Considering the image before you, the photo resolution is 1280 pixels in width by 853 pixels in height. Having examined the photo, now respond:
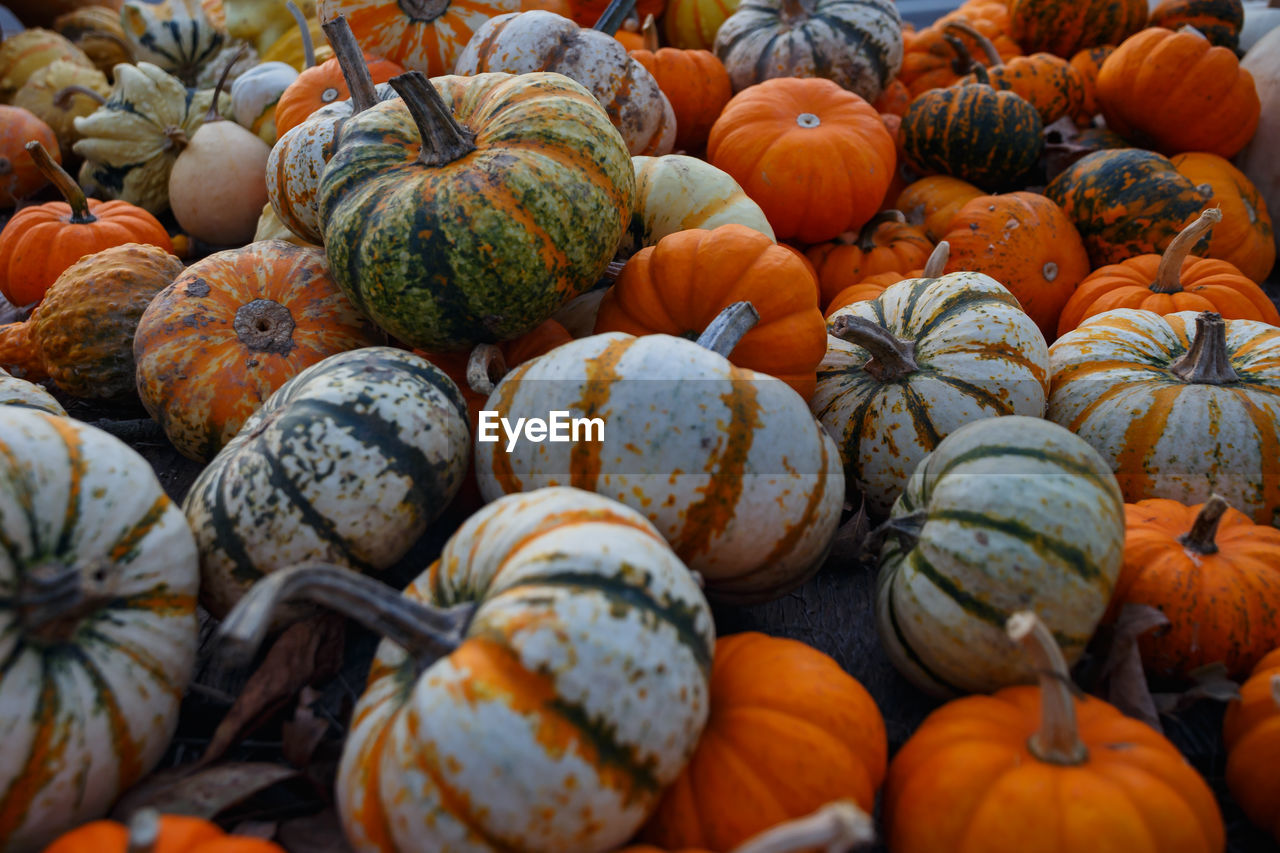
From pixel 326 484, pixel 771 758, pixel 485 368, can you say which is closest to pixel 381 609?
pixel 326 484

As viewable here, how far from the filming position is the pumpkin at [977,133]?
3.44m

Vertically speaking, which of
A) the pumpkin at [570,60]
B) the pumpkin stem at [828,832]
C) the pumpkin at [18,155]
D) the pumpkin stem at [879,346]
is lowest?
the pumpkin stem at [879,346]

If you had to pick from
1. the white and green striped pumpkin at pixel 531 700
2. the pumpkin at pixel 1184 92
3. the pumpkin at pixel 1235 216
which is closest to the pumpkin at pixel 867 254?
the pumpkin at pixel 1235 216

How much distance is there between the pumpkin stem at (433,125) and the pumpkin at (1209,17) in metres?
3.68

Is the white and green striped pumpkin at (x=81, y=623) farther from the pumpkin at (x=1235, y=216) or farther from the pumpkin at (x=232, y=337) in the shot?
the pumpkin at (x=1235, y=216)

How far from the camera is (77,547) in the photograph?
1348 millimetres

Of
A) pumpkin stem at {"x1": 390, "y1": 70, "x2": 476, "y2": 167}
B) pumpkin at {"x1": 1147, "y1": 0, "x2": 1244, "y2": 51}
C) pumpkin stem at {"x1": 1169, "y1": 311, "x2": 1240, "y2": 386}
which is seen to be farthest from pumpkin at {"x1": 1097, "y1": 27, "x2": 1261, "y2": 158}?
pumpkin stem at {"x1": 390, "y1": 70, "x2": 476, "y2": 167}

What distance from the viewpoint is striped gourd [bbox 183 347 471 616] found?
1605mm

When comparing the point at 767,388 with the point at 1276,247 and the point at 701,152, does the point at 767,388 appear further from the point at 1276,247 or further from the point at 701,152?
the point at 1276,247

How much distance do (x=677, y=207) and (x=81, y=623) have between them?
1.78 m

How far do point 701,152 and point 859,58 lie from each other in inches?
30.0

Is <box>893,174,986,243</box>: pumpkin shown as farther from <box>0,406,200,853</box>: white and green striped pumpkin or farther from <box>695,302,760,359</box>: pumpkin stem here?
<box>0,406,200,853</box>: white and green striped pumpkin

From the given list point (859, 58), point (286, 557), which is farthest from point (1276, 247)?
point (286, 557)

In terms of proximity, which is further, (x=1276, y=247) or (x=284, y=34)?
(x=284, y=34)
